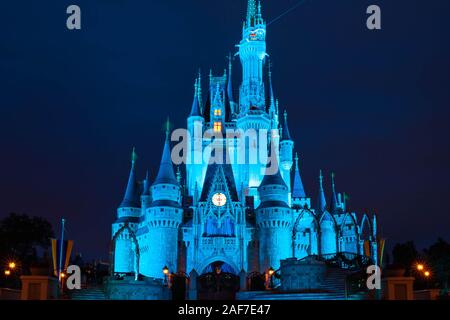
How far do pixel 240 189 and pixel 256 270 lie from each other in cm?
1089

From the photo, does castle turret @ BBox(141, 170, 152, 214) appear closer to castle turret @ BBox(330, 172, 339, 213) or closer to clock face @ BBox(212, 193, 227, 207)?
clock face @ BBox(212, 193, 227, 207)

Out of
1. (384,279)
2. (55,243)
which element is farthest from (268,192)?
(384,279)

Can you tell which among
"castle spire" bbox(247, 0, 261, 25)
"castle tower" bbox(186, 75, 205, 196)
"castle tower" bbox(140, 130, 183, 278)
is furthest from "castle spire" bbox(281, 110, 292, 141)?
"castle tower" bbox(140, 130, 183, 278)

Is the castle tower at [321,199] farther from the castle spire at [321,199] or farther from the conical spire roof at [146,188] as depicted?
the conical spire roof at [146,188]

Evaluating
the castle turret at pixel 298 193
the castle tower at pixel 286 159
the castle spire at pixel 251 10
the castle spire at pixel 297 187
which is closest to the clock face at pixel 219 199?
the castle turret at pixel 298 193

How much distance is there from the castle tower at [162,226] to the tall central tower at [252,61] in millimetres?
17625

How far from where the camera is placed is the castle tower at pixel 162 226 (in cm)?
6222

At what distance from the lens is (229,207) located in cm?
6581

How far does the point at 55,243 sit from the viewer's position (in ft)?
133

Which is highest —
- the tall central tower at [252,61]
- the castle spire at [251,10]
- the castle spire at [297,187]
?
the castle spire at [251,10]

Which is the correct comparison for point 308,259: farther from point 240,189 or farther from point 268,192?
point 240,189

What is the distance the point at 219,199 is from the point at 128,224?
1094 cm

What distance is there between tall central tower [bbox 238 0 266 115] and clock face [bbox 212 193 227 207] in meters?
15.2

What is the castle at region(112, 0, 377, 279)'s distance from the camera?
63.9 m
